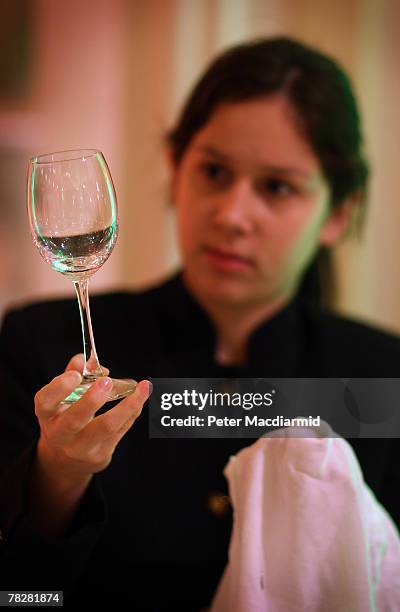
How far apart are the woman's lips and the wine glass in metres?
0.25

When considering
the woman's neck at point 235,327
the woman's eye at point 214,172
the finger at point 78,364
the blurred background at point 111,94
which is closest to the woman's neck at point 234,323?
the woman's neck at point 235,327

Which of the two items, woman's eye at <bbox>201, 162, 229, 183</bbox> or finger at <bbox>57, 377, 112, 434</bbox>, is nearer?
finger at <bbox>57, 377, 112, 434</bbox>

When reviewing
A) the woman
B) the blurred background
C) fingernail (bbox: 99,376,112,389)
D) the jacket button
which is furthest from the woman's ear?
the blurred background

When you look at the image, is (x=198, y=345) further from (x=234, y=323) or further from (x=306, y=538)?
(x=306, y=538)

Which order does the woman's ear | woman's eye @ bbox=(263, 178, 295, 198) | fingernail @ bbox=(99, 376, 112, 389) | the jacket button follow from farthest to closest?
the woman's ear
woman's eye @ bbox=(263, 178, 295, 198)
the jacket button
fingernail @ bbox=(99, 376, 112, 389)

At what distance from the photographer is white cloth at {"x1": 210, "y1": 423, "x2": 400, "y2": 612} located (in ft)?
1.27

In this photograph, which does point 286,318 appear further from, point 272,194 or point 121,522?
point 121,522

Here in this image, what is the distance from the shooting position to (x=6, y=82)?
63.9 inches

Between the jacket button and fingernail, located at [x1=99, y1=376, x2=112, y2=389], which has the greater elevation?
fingernail, located at [x1=99, y1=376, x2=112, y2=389]

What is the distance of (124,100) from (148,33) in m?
0.16

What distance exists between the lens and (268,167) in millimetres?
580

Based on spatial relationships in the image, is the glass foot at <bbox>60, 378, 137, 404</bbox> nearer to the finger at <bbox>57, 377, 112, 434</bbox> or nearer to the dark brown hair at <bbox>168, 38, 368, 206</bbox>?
the finger at <bbox>57, 377, 112, 434</bbox>

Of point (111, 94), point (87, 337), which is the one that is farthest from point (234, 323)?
point (111, 94)

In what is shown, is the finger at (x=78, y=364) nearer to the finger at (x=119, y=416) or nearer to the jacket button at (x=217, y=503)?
the finger at (x=119, y=416)
